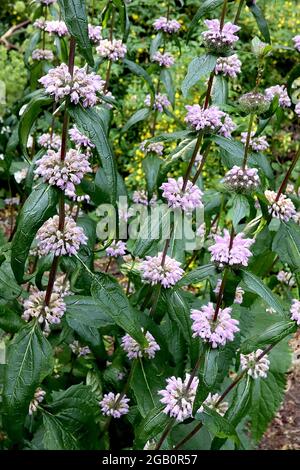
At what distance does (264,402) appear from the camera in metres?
2.26

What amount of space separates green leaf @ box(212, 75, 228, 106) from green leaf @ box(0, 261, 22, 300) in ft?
2.82

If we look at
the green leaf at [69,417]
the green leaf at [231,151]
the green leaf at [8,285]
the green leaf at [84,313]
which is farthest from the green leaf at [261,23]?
the green leaf at [69,417]

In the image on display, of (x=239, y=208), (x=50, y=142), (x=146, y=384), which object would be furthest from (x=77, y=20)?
(x=146, y=384)

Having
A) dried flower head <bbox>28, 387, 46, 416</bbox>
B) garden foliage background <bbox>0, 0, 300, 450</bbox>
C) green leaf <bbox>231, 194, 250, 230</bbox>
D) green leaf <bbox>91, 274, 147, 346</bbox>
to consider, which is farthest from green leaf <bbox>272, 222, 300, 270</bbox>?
dried flower head <bbox>28, 387, 46, 416</bbox>

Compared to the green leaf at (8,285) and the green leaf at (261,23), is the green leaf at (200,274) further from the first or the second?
the green leaf at (261,23)

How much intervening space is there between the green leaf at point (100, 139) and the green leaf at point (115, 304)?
0.31m

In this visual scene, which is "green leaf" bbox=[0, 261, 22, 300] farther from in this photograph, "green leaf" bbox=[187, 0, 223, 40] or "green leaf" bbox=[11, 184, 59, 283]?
"green leaf" bbox=[187, 0, 223, 40]

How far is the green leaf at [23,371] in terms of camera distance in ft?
5.20

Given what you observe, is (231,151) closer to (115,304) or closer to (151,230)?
(151,230)

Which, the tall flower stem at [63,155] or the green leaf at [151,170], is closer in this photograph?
the tall flower stem at [63,155]

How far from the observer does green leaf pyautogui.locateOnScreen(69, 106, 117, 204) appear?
1.39 m

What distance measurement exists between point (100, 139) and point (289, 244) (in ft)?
2.60
